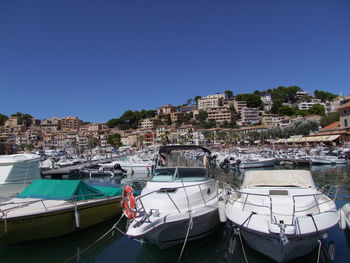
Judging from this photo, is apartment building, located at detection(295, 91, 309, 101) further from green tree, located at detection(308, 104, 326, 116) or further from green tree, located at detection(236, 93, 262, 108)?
green tree, located at detection(308, 104, 326, 116)

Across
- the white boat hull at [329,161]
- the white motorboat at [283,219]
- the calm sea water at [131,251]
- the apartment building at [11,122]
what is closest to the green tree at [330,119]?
the white boat hull at [329,161]

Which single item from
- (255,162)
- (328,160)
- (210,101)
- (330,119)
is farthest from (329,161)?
(210,101)

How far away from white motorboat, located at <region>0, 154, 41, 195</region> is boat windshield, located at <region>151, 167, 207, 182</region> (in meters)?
8.98

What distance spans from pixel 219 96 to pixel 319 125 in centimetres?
9498

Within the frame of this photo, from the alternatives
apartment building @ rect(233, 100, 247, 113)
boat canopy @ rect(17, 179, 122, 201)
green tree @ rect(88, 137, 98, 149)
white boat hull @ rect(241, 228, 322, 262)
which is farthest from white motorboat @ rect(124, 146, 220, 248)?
apartment building @ rect(233, 100, 247, 113)

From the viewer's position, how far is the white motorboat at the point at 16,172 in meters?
15.3

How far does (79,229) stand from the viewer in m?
12.5

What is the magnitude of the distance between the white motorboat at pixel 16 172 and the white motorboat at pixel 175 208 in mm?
9008

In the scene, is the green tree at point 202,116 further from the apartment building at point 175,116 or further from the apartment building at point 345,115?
the apartment building at point 345,115

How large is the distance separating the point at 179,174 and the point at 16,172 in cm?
1028

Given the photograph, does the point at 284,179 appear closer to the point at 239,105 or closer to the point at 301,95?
the point at 239,105

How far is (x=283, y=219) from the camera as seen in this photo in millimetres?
8594

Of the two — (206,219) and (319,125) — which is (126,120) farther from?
(206,219)

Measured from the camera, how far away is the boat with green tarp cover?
35.3 ft
